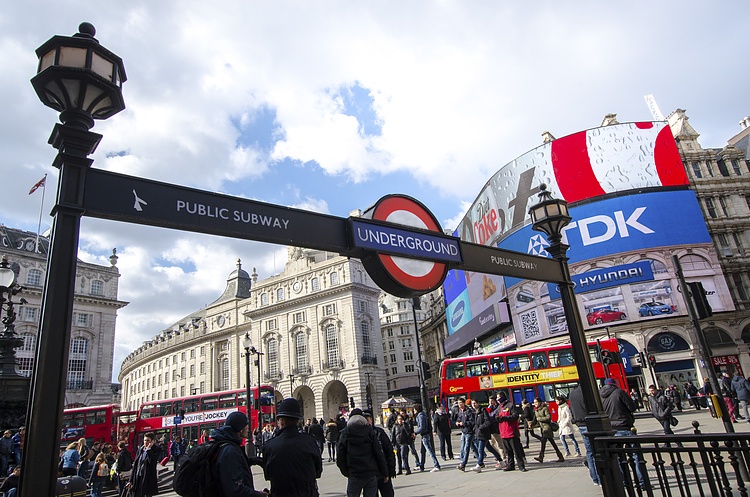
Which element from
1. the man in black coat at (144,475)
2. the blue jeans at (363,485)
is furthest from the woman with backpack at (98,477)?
the blue jeans at (363,485)

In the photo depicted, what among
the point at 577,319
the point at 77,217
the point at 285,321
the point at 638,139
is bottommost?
the point at 577,319

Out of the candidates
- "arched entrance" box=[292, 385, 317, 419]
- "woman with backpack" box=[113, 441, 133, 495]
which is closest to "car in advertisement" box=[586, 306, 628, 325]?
"arched entrance" box=[292, 385, 317, 419]

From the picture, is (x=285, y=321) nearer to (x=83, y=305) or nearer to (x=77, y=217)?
(x=83, y=305)

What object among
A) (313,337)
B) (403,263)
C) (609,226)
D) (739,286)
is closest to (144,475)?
(403,263)

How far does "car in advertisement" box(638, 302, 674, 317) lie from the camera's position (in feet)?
115

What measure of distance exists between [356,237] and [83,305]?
5897 cm

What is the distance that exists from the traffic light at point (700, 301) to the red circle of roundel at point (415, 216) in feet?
23.5

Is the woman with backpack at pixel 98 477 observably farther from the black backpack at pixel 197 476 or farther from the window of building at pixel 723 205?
the window of building at pixel 723 205

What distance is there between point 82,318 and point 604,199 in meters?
54.1

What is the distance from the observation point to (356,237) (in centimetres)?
450

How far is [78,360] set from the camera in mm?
51656

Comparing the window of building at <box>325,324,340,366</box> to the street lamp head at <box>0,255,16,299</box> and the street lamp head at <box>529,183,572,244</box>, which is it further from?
the street lamp head at <box>529,183,572,244</box>

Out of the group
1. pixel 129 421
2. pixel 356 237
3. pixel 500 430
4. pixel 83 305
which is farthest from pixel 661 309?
pixel 83 305

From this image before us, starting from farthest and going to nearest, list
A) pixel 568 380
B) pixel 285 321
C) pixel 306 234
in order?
pixel 285 321, pixel 568 380, pixel 306 234
